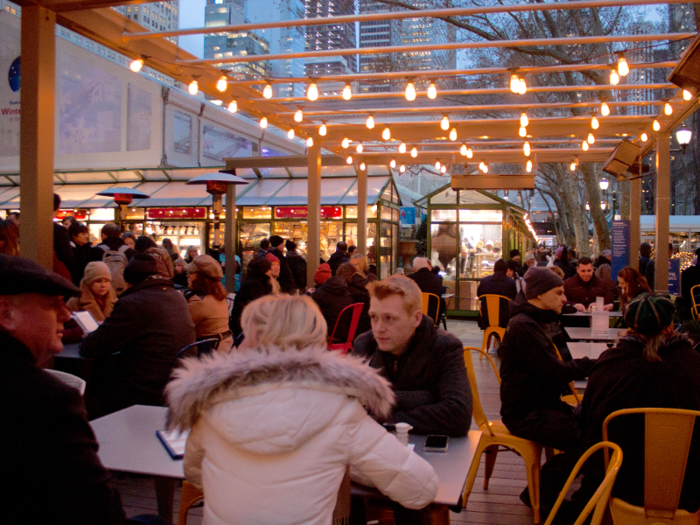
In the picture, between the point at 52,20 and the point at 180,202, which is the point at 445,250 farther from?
the point at 52,20

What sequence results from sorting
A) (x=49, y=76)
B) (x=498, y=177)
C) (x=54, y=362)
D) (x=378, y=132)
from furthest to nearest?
(x=498, y=177) < (x=378, y=132) < (x=49, y=76) < (x=54, y=362)

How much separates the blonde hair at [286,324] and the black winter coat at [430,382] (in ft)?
3.51

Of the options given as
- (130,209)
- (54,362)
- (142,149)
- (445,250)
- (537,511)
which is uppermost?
(142,149)

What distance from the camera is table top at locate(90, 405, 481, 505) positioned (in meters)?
2.25

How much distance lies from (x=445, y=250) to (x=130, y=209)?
10185mm

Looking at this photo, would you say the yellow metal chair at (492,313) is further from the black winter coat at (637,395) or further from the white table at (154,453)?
the white table at (154,453)

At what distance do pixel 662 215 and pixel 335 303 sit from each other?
229 inches

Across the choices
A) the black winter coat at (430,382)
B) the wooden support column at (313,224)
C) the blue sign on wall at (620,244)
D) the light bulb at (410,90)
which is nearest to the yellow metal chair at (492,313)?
the light bulb at (410,90)

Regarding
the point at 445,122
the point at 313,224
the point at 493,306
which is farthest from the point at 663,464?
the point at 313,224

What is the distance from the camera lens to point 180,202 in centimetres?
1814

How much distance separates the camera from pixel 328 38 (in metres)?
7.87

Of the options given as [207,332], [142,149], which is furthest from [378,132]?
[142,149]

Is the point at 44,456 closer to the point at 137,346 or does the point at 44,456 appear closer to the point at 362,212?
the point at 137,346

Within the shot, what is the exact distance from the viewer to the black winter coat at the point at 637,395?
2.61m
